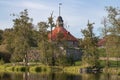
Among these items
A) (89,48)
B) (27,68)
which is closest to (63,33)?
(89,48)

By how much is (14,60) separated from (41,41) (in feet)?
25.4

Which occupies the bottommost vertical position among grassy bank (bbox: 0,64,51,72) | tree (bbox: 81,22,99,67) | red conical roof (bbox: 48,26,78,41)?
grassy bank (bbox: 0,64,51,72)

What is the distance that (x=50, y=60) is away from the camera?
278ft

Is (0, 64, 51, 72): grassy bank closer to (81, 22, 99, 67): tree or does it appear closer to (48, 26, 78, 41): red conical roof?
(81, 22, 99, 67): tree

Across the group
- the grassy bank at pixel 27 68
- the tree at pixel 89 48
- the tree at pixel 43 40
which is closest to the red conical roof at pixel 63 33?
the tree at pixel 43 40

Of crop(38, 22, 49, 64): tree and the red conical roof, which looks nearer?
crop(38, 22, 49, 64): tree

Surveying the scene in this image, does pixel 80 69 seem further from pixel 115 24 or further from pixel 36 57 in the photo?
pixel 36 57

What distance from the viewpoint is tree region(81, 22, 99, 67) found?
79.4 meters

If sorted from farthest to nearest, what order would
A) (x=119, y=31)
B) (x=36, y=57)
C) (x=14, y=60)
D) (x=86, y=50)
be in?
(x=36, y=57) → (x=14, y=60) → (x=86, y=50) → (x=119, y=31)

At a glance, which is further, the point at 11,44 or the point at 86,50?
Answer: the point at 11,44

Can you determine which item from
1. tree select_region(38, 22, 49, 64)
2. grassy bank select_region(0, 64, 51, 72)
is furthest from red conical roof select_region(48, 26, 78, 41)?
grassy bank select_region(0, 64, 51, 72)

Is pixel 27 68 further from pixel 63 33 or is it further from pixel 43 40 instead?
pixel 63 33

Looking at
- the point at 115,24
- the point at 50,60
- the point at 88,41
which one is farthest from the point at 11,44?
the point at 115,24

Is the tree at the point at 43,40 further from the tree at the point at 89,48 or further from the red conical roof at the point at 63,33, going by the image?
the tree at the point at 89,48
